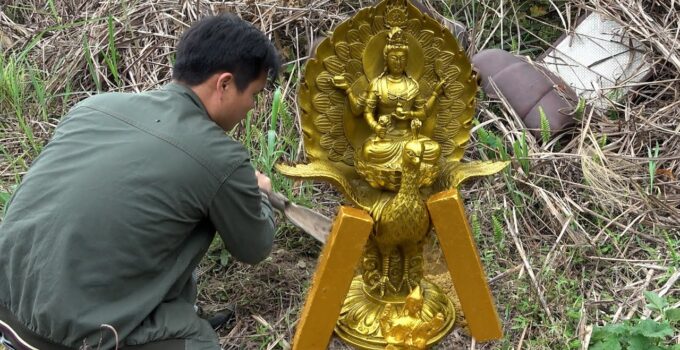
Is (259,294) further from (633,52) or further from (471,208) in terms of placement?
(633,52)

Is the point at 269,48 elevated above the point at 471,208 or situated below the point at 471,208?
above

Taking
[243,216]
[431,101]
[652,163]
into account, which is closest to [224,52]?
[243,216]

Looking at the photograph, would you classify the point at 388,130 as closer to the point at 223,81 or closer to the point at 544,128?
the point at 223,81

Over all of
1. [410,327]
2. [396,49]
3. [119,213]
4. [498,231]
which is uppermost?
[396,49]

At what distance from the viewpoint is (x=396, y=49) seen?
157 centimetres

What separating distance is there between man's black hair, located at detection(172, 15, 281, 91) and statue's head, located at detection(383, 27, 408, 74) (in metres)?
0.27

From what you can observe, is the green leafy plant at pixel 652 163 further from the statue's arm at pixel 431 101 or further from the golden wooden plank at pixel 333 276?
the golden wooden plank at pixel 333 276

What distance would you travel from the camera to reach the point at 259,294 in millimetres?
2355

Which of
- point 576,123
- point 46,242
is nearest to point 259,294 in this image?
point 46,242

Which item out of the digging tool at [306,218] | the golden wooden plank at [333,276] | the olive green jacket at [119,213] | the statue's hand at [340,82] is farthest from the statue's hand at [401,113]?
the digging tool at [306,218]

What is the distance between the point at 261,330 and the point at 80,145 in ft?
3.07

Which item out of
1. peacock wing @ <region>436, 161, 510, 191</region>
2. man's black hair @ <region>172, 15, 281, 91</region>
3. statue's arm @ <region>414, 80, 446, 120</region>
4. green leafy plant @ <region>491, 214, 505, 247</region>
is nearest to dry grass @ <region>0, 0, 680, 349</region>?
green leafy plant @ <region>491, 214, 505, 247</region>

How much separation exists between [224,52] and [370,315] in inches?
28.8

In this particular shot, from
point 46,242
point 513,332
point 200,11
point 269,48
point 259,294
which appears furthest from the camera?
point 200,11
